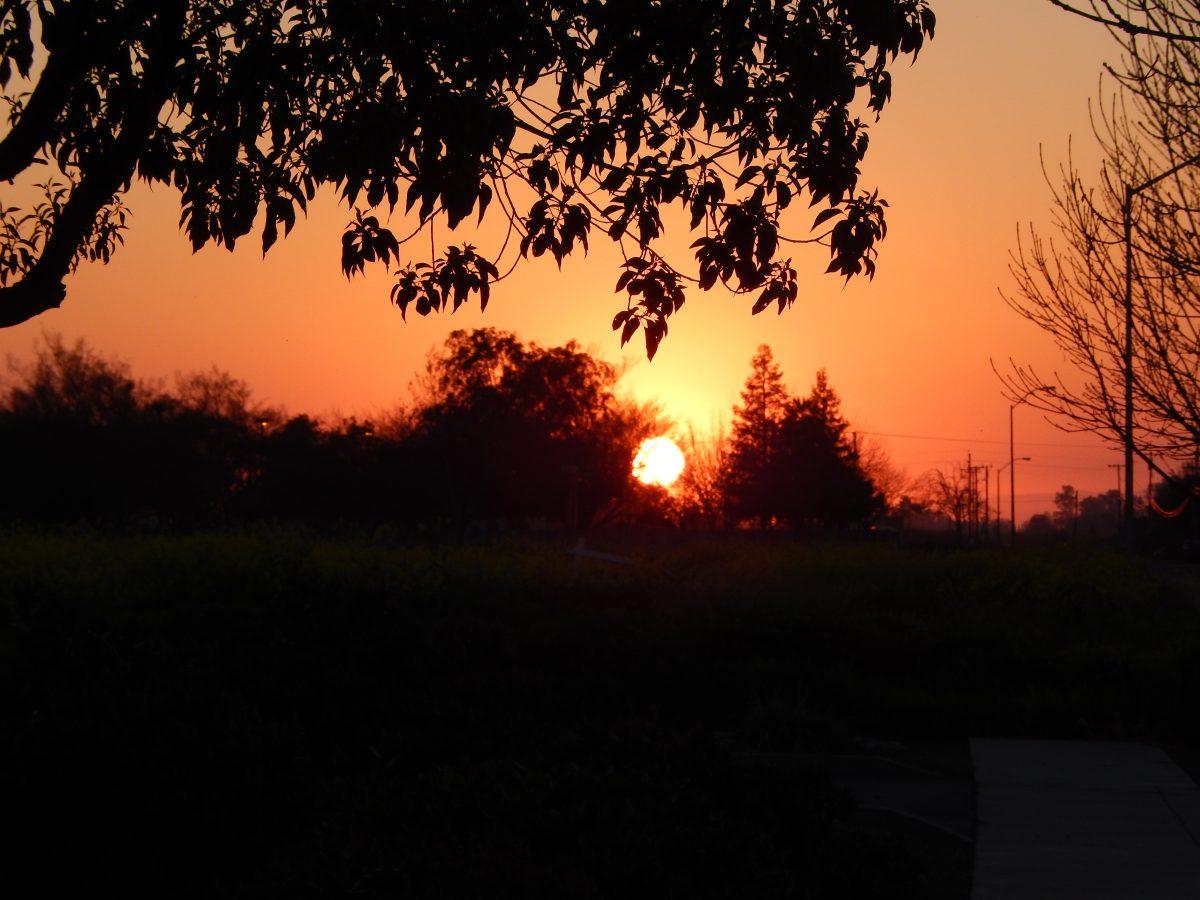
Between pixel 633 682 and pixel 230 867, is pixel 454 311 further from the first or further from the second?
pixel 633 682

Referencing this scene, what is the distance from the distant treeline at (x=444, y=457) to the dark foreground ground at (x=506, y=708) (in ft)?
83.1

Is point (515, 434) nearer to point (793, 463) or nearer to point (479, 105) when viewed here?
point (793, 463)

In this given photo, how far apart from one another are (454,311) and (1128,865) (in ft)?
15.9

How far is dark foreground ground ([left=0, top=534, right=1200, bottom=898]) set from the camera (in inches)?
213

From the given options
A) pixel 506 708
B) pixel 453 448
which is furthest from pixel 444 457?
pixel 506 708

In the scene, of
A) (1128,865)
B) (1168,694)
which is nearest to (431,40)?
(1128,865)

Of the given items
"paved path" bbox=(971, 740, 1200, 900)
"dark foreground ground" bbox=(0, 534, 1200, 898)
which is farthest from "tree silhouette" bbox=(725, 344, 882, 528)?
"paved path" bbox=(971, 740, 1200, 900)

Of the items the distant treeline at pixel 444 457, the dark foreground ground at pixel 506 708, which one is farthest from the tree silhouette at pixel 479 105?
the distant treeline at pixel 444 457

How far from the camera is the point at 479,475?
2409 inches

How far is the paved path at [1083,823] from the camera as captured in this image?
265 inches

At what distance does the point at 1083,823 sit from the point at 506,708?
15.6 ft

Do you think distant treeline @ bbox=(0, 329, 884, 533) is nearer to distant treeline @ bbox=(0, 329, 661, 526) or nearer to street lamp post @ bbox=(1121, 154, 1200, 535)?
distant treeline @ bbox=(0, 329, 661, 526)

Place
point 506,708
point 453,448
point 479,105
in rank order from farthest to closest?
point 453,448
point 506,708
point 479,105

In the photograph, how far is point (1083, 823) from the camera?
8164 mm
